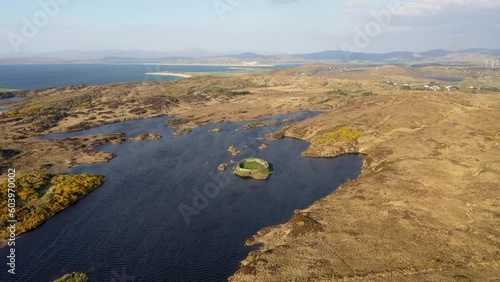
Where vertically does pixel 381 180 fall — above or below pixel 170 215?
above

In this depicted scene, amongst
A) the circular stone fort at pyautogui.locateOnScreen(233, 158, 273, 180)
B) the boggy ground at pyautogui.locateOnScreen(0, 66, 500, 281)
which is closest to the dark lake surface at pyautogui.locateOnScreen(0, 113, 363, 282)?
the circular stone fort at pyautogui.locateOnScreen(233, 158, 273, 180)

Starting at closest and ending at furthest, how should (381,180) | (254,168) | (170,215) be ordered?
(170,215), (381,180), (254,168)

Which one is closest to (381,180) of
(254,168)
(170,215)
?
(254,168)

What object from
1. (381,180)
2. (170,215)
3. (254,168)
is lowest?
(170,215)

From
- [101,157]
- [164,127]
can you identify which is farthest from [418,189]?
[164,127]

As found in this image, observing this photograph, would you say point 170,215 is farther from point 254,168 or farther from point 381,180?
point 381,180

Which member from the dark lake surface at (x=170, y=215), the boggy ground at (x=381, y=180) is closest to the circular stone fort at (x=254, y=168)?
the dark lake surface at (x=170, y=215)
